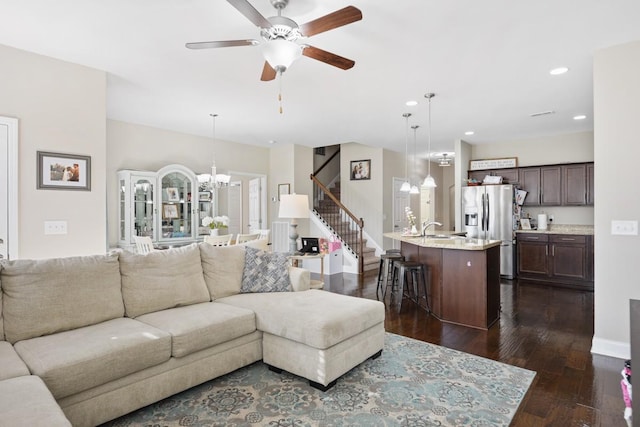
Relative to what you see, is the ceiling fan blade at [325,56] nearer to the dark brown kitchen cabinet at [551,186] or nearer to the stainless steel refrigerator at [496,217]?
the stainless steel refrigerator at [496,217]

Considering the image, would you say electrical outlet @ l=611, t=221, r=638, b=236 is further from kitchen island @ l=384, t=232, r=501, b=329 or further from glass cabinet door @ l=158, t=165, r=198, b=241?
glass cabinet door @ l=158, t=165, r=198, b=241

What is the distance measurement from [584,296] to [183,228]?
6361 mm

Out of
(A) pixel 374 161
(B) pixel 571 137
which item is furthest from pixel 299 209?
(B) pixel 571 137

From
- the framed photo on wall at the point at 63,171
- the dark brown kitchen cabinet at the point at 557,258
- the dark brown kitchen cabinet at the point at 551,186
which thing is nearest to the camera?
the framed photo on wall at the point at 63,171

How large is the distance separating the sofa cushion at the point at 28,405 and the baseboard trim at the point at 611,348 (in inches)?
154

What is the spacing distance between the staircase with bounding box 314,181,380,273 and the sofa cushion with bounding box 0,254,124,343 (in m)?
4.85

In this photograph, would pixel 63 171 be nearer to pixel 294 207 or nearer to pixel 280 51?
pixel 294 207

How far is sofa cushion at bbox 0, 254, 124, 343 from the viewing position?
225 cm

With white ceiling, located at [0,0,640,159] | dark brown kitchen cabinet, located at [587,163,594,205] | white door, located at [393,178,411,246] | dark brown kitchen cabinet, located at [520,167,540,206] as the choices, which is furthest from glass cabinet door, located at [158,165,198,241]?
dark brown kitchen cabinet, located at [587,163,594,205]

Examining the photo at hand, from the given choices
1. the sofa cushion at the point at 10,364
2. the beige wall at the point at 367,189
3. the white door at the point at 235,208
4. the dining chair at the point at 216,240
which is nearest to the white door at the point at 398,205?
the beige wall at the point at 367,189

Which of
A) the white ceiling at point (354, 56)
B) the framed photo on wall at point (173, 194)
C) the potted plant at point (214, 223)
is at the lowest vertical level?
the potted plant at point (214, 223)

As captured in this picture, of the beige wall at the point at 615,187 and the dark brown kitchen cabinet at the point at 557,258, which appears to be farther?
the dark brown kitchen cabinet at the point at 557,258

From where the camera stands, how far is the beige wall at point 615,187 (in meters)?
3.02

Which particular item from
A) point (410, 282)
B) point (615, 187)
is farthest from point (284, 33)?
point (410, 282)
